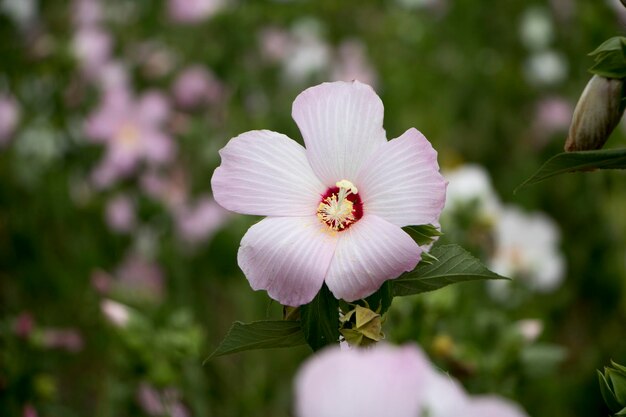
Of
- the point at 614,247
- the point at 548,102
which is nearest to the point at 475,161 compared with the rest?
the point at 548,102

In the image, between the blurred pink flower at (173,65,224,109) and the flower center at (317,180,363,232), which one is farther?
the blurred pink flower at (173,65,224,109)

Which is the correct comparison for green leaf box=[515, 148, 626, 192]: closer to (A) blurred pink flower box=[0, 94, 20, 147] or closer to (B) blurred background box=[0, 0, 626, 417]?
(B) blurred background box=[0, 0, 626, 417]

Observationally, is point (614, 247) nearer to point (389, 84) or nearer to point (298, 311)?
point (389, 84)

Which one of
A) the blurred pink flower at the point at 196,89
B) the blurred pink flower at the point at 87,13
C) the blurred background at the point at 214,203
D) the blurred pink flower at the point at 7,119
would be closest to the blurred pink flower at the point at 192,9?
the blurred background at the point at 214,203

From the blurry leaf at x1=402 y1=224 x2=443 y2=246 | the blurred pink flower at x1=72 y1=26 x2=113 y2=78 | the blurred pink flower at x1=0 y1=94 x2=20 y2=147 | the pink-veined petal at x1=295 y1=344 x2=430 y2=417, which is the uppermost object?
the blurred pink flower at x1=72 y1=26 x2=113 y2=78

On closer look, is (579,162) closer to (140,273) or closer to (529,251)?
(529,251)

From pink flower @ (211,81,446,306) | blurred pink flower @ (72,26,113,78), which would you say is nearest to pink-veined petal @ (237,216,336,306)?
pink flower @ (211,81,446,306)

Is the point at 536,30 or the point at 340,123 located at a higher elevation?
the point at 536,30

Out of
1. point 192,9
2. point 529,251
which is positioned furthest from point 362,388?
point 192,9
